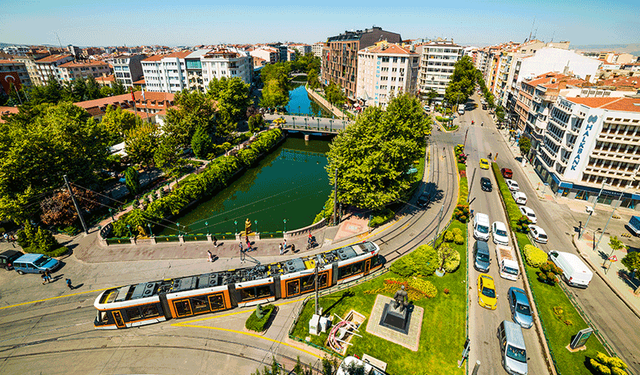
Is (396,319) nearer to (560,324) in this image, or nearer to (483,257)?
(483,257)

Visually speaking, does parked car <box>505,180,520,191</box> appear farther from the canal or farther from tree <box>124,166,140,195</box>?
the canal

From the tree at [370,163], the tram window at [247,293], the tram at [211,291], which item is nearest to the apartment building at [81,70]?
the tree at [370,163]

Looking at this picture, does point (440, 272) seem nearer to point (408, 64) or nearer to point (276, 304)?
point (276, 304)

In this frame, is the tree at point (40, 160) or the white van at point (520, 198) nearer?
the tree at point (40, 160)

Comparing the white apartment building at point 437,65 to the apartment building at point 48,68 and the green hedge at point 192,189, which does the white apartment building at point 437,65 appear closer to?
the green hedge at point 192,189

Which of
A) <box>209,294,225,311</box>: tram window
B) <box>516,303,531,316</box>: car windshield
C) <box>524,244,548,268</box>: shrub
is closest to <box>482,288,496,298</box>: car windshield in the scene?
<box>516,303,531,316</box>: car windshield

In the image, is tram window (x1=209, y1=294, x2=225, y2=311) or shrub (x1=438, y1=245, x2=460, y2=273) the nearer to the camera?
tram window (x1=209, y1=294, x2=225, y2=311)
